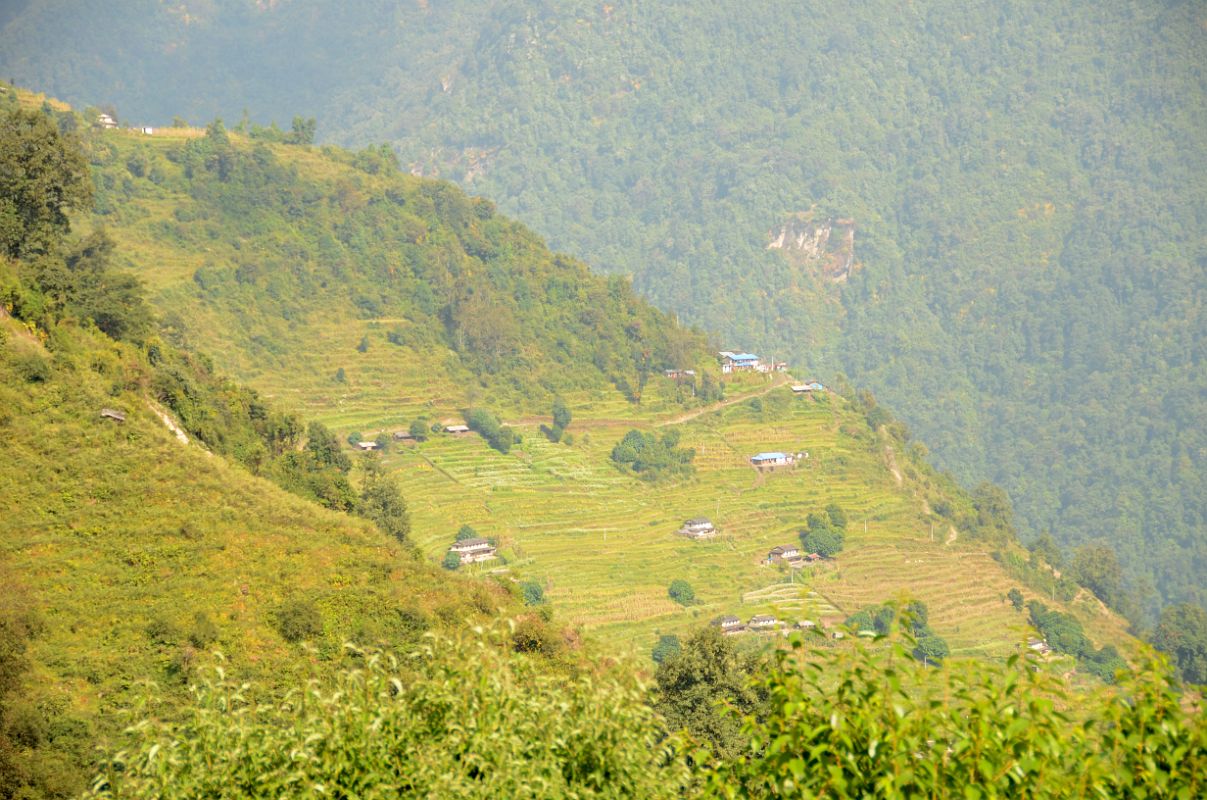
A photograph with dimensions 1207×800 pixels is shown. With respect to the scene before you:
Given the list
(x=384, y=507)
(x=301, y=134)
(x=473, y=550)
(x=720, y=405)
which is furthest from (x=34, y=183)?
(x=301, y=134)

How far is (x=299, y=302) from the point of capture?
8438 centimetres

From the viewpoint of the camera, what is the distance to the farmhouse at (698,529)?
→ 71.3 m

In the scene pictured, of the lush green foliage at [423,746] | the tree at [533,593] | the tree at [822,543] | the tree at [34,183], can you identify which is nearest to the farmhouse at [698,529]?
the tree at [822,543]

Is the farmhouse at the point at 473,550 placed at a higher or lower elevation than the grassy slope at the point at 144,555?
lower

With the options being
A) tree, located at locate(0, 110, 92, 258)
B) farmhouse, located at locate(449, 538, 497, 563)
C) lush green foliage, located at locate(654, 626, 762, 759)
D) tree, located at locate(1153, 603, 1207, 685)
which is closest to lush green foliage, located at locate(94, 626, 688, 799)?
lush green foliage, located at locate(654, 626, 762, 759)

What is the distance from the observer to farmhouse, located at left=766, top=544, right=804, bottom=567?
234 feet

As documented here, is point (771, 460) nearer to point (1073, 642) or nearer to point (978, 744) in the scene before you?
point (1073, 642)

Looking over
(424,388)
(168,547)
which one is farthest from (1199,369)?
(168,547)

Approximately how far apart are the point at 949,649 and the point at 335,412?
3741cm

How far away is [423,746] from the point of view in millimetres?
12109

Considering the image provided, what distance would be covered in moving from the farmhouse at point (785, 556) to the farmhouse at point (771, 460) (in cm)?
1158

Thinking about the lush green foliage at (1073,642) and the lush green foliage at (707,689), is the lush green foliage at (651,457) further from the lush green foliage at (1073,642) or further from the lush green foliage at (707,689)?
the lush green foliage at (707,689)

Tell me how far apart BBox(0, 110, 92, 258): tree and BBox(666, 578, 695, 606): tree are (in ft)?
111

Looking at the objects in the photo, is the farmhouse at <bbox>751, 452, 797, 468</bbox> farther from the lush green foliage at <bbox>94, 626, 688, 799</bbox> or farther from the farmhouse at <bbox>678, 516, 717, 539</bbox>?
the lush green foliage at <bbox>94, 626, 688, 799</bbox>
